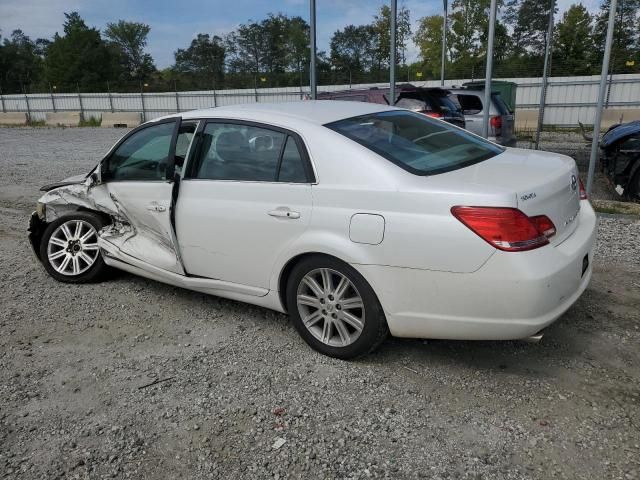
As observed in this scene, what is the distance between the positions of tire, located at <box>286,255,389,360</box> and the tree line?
23.0 metres

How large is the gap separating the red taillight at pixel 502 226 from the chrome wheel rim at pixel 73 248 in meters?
3.45

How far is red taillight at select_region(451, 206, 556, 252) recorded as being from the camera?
2.67m

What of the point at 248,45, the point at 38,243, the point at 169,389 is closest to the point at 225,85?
the point at 248,45

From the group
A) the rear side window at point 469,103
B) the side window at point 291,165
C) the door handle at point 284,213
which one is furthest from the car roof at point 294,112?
the rear side window at point 469,103

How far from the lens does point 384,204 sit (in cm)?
294

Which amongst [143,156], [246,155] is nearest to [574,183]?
[246,155]

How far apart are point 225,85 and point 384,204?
37487mm

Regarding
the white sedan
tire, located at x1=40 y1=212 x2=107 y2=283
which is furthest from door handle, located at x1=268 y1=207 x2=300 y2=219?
tire, located at x1=40 y1=212 x2=107 y2=283

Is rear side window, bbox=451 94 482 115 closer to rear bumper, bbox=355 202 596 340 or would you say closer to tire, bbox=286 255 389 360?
rear bumper, bbox=355 202 596 340

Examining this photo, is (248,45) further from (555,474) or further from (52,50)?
(555,474)

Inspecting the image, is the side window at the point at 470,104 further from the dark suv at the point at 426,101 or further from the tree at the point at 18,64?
the tree at the point at 18,64

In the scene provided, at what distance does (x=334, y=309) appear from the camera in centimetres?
330

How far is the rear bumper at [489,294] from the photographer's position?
2674 millimetres

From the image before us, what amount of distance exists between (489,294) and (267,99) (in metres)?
29.1
